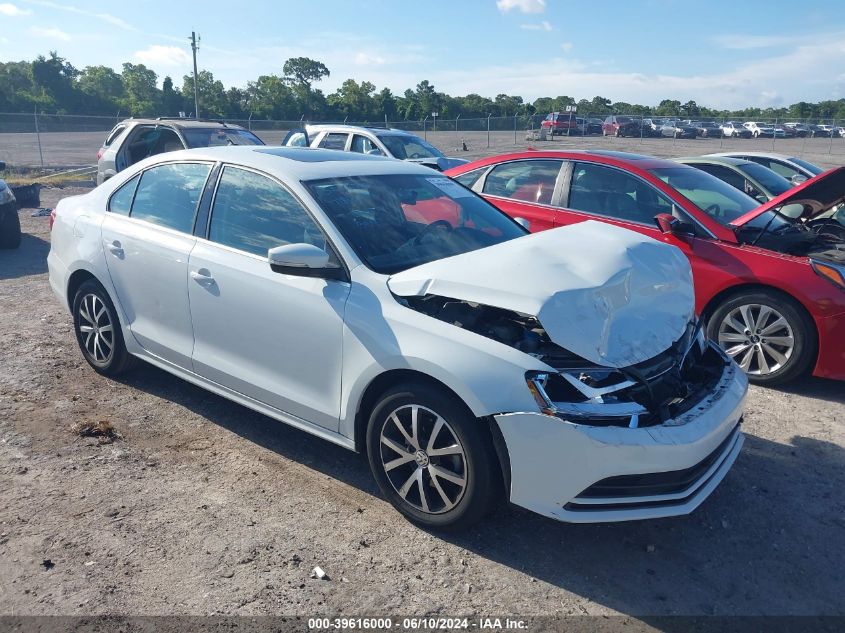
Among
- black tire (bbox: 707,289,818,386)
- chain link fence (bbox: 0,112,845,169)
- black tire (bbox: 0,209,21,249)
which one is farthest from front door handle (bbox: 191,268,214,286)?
chain link fence (bbox: 0,112,845,169)

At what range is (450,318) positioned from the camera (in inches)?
130

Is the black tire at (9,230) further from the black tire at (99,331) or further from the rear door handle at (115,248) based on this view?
the rear door handle at (115,248)

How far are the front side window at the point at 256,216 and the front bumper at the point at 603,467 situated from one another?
4.94ft

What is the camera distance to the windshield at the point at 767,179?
869 cm

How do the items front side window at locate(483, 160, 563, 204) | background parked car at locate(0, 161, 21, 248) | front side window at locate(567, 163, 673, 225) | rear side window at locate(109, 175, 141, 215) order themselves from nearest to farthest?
1. rear side window at locate(109, 175, 141, 215)
2. front side window at locate(567, 163, 673, 225)
3. front side window at locate(483, 160, 563, 204)
4. background parked car at locate(0, 161, 21, 248)

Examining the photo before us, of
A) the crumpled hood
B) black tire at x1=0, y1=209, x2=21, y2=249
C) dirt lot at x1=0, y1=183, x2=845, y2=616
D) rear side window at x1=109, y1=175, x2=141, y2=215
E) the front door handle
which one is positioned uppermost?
rear side window at x1=109, y1=175, x2=141, y2=215

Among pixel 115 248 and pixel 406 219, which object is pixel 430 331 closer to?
pixel 406 219

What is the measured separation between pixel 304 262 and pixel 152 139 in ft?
33.0

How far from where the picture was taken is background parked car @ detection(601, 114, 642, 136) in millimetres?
49750

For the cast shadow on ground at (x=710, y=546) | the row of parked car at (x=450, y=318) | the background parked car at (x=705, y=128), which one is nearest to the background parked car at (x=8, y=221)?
the row of parked car at (x=450, y=318)

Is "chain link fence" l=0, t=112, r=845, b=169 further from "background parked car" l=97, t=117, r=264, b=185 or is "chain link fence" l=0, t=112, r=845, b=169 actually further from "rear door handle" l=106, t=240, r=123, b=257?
"rear door handle" l=106, t=240, r=123, b=257

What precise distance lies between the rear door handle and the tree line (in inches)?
1931

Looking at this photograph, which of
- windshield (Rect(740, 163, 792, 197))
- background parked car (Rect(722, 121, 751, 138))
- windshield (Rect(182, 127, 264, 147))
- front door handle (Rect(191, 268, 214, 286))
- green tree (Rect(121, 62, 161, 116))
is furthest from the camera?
green tree (Rect(121, 62, 161, 116))

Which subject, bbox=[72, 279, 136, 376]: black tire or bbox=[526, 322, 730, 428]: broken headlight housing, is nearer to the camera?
bbox=[526, 322, 730, 428]: broken headlight housing
